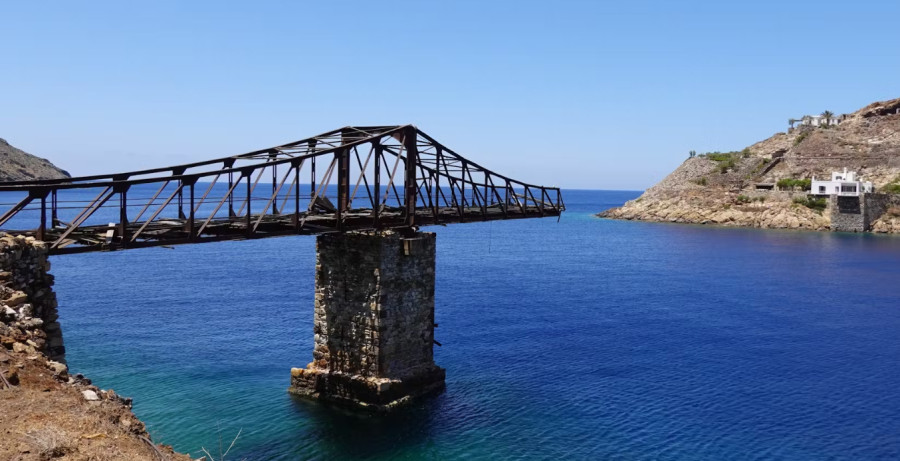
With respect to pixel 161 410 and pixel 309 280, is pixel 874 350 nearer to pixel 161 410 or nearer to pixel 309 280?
pixel 161 410

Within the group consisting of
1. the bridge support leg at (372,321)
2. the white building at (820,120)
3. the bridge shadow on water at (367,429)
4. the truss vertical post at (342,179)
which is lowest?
the bridge shadow on water at (367,429)

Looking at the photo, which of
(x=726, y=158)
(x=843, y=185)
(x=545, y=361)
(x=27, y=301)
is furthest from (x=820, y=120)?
(x=27, y=301)

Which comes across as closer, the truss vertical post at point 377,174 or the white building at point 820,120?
the truss vertical post at point 377,174

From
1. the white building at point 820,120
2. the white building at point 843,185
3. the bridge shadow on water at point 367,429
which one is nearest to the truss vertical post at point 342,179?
the bridge shadow on water at point 367,429

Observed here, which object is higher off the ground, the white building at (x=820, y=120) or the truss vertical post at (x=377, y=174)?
the white building at (x=820, y=120)

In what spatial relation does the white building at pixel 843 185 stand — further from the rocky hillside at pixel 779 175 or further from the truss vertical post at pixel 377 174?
the truss vertical post at pixel 377 174

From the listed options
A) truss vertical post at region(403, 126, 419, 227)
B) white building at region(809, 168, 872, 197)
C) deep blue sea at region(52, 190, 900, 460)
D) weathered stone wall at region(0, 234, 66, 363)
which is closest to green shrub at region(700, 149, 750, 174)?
white building at region(809, 168, 872, 197)

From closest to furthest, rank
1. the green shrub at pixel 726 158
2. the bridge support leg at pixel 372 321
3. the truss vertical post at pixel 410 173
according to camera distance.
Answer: the bridge support leg at pixel 372 321 < the truss vertical post at pixel 410 173 < the green shrub at pixel 726 158

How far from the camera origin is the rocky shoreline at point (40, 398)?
37.4ft

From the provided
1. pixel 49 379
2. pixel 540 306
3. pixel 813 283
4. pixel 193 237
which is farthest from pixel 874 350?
pixel 49 379

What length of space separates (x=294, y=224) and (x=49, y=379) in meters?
15.2

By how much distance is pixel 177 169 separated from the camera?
27062 millimetres

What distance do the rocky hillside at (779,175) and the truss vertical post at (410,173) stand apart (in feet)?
392

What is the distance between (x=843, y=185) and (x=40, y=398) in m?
141
